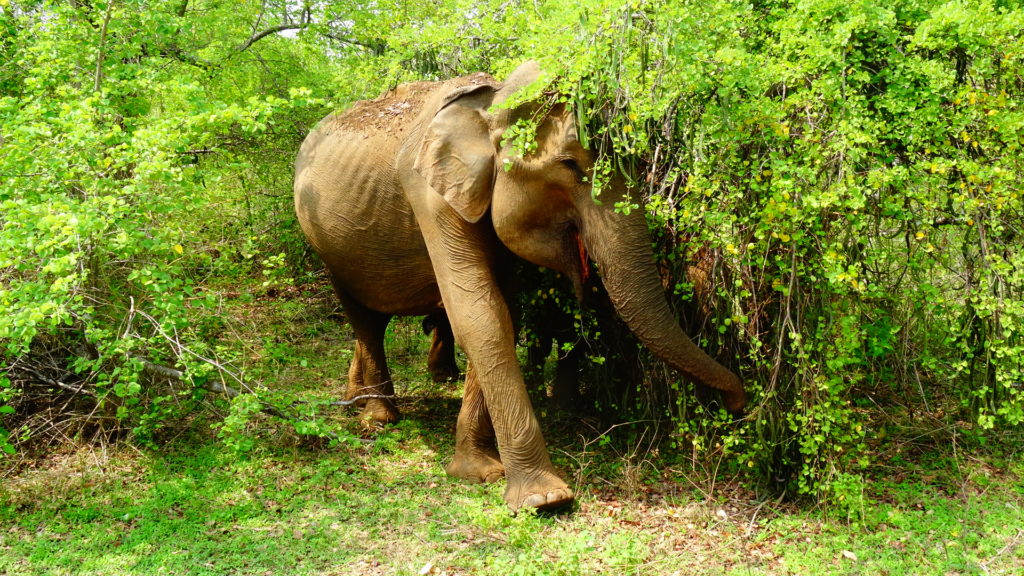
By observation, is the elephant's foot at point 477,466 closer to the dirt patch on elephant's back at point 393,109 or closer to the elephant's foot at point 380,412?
the elephant's foot at point 380,412

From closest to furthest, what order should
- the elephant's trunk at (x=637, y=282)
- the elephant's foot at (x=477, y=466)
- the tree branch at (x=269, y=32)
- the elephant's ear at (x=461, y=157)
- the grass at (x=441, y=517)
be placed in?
the grass at (x=441, y=517) < the elephant's trunk at (x=637, y=282) < the elephant's ear at (x=461, y=157) < the elephant's foot at (x=477, y=466) < the tree branch at (x=269, y=32)

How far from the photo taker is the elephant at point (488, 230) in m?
5.08

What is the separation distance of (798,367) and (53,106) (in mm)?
5186

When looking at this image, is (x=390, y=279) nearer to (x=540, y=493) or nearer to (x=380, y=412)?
(x=380, y=412)

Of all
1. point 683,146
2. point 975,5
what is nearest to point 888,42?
point 975,5

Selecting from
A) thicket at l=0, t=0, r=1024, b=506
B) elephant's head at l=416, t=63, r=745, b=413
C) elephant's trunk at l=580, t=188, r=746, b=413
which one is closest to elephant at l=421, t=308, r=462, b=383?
thicket at l=0, t=0, r=1024, b=506

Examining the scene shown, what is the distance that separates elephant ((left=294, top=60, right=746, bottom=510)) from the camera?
5.08m

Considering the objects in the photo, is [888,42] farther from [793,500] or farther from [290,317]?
[290,317]

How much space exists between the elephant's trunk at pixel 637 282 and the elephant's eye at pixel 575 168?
6.7 inches

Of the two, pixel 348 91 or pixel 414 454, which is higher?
pixel 348 91

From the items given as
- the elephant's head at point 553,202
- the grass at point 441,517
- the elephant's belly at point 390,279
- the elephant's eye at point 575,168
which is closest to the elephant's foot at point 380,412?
the grass at point 441,517

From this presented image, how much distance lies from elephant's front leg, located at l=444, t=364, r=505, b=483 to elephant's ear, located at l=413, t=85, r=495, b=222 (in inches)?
54.1

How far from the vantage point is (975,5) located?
442 cm

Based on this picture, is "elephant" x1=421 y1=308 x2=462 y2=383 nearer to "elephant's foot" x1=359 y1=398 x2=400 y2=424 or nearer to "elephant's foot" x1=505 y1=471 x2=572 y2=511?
"elephant's foot" x1=359 y1=398 x2=400 y2=424
